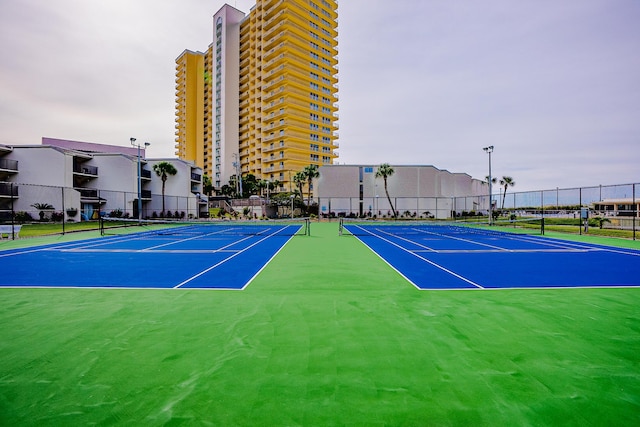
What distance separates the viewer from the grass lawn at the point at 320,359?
2.96m

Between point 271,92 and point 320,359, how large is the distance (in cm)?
9343

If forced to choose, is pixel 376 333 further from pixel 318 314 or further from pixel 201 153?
pixel 201 153

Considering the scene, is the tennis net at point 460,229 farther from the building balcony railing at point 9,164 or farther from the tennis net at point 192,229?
the building balcony railing at point 9,164

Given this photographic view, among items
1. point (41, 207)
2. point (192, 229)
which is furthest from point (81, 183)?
point (192, 229)

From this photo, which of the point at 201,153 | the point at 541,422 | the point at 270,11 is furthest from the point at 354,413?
the point at 201,153

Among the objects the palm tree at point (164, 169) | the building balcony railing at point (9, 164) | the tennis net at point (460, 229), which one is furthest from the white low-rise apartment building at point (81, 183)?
the tennis net at point (460, 229)

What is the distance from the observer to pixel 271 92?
89.6m

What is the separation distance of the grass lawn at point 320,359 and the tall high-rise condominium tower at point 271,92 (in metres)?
77.3

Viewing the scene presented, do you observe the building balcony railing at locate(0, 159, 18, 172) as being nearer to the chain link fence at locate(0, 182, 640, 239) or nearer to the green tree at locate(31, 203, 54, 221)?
the chain link fence at locate(0, 182, 640, 239)

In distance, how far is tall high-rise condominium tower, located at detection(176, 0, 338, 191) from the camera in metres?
85.4

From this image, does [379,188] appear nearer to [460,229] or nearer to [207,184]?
[460,229]

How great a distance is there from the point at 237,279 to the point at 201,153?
4477 inches

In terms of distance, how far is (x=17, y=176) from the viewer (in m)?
40.8

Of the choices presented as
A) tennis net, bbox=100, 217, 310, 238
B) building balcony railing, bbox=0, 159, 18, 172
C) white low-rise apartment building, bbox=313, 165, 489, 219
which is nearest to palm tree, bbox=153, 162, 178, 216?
→ building balcony railing, bbox=0, 159, 18, 172
